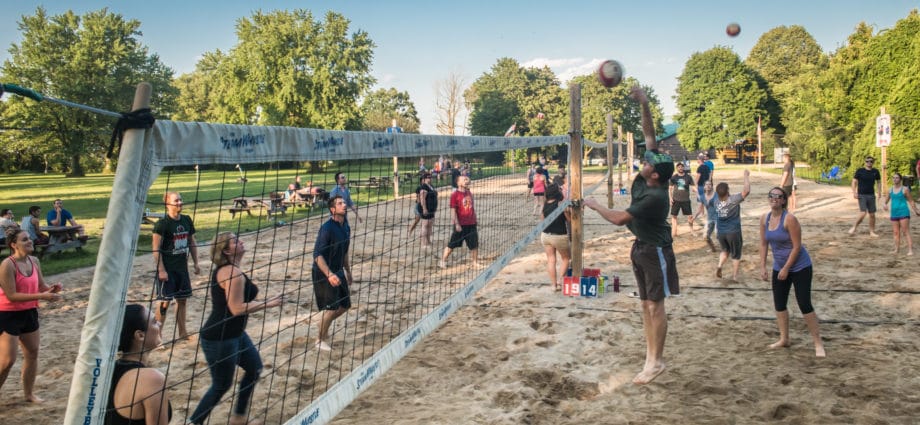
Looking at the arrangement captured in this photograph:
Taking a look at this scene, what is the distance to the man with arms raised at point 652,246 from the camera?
15.9 feet

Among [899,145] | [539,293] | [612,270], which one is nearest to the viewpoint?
[539,293]

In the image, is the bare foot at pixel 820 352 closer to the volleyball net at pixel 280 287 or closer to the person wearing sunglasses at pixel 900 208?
the volleyball net at pixel 280 287

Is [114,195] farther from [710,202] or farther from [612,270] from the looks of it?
[710,202]

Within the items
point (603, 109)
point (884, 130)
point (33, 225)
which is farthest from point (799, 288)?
point (603, 109)

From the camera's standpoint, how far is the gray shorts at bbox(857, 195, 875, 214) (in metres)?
10.8

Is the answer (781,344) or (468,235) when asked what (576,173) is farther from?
(781,344)

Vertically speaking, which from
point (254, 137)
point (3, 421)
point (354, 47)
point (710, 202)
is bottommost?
point (3, 421)

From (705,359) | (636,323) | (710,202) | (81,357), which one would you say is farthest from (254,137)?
(710,202)

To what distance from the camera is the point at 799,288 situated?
17.3 ft

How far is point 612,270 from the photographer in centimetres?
928

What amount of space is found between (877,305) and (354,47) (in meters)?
39.7

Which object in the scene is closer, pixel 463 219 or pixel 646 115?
pixel 646 115

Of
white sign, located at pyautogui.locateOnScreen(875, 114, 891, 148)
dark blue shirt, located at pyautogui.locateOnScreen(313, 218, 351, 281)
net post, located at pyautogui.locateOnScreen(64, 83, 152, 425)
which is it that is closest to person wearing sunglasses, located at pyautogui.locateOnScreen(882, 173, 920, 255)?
white sign, located at pyautogui.locateOnScreen(875, 114, 891, 148)

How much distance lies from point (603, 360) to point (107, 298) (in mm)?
4569
